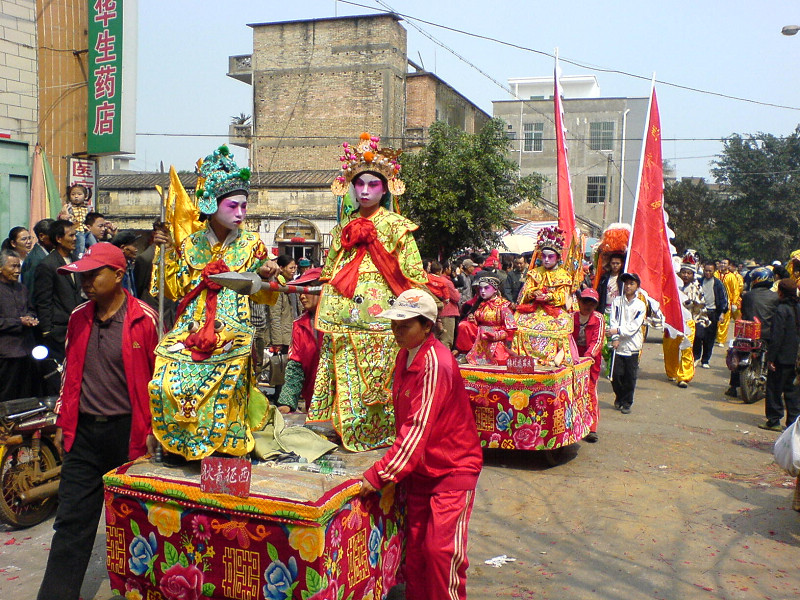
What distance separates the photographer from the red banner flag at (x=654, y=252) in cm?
1095

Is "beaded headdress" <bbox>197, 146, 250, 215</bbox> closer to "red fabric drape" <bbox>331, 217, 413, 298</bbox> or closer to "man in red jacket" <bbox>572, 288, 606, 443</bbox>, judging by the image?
"red fabric drape" <bbox>331, 217, 413, 298</bbox>

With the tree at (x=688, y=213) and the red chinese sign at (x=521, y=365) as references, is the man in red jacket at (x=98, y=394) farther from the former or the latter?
the tree at (x=688, y=213)

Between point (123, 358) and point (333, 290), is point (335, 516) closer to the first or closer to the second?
point (123, 358)

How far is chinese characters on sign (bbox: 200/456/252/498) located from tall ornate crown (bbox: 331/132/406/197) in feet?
6.94

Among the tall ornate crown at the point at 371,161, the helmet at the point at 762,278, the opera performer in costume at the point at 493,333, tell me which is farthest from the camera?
the helmet at the point at 762,278

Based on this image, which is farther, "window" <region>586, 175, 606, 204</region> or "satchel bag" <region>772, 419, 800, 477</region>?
"window" <region>586, 175, 606, 204</region>

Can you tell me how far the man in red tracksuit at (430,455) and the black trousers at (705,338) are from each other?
11.5m

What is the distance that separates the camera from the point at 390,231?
4.79 m

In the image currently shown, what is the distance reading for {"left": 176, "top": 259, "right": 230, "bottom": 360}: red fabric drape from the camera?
12.4ft

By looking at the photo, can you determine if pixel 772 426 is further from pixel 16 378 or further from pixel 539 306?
pixel 16 378

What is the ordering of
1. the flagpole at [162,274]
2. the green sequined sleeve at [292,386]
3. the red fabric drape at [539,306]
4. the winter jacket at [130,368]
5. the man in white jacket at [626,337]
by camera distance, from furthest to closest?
the man in white jacket at [626,337], the red fabric drape at [539,306], the green sequined sleeve at [292,386], the flagpole at [162,274], the winter jacket at [130,368]

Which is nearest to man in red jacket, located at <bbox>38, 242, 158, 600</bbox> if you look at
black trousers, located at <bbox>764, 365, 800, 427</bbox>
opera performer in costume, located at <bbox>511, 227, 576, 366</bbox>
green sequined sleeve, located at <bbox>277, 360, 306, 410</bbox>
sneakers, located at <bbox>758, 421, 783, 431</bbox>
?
green sequined sleeve, located at <bbox>277, 360, 306, 410</bbox>

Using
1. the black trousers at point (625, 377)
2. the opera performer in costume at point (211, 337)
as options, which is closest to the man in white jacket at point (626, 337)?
the black trousers at point (625, 377)

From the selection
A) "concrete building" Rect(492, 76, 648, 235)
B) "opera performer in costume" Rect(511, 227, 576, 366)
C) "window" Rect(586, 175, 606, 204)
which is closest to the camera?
"opera performer in costume" Rect(511, 227, 576, 366)
